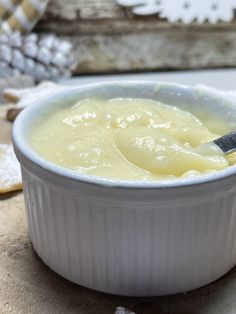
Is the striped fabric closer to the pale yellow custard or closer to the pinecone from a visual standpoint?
the pinecone

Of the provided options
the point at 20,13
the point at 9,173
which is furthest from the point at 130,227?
the point at 20,13

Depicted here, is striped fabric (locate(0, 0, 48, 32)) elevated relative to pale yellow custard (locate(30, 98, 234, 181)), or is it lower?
lower

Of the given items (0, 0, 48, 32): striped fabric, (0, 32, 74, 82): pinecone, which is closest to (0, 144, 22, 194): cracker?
(0, 32, 74, 82): pinecone

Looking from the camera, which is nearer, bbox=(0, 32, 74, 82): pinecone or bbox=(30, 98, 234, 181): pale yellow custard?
bbox=(30, 98, 234, 181): pale yellow custard

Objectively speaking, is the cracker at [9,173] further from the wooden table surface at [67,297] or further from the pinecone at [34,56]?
the pinecone at [34,56]

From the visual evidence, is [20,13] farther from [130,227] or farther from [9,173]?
[130,227]

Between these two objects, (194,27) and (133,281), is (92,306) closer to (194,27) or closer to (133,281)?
(133,281)
